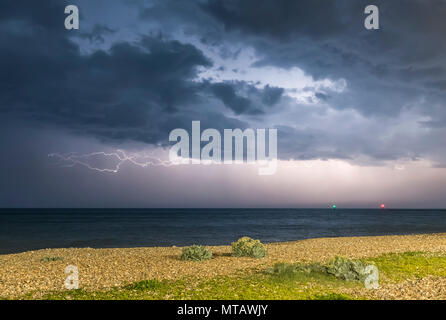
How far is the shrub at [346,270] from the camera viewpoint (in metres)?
12.9

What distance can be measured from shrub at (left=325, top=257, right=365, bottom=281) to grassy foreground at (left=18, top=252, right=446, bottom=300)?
0.78ft

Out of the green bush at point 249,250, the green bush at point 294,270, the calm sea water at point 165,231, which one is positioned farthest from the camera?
the calm sea water at point 165,231

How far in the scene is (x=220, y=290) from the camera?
37.1 ft

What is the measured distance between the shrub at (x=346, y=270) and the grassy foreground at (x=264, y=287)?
0.24 m

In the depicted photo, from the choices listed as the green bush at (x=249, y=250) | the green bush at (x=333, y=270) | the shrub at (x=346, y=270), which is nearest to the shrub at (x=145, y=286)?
the green bush at (x=333, y=270)

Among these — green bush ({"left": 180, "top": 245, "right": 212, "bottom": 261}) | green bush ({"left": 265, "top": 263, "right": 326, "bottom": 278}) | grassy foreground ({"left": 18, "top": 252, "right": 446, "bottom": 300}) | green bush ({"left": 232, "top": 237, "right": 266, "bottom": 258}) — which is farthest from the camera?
green bush ({"left": 232, "top": 237, "right": 266, "bottom": 258})

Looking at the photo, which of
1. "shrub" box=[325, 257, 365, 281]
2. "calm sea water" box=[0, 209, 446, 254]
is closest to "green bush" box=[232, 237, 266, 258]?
"shrub" box=[325, 257, 365, 281]

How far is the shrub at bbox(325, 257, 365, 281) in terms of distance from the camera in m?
12.9

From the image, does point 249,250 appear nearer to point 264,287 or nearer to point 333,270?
point 333,270

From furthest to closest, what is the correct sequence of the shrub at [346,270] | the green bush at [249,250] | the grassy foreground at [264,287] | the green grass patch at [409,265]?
the green bush at [249,250] → the green grass patch at [409,265] → the shrub at [346,270] → the grassy foreground at [264,287]

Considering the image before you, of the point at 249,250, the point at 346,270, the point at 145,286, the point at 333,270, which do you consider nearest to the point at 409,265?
the point at 346,270

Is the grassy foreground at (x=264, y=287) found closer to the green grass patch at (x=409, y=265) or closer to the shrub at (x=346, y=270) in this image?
the green grass patch at (x=409, y=265)

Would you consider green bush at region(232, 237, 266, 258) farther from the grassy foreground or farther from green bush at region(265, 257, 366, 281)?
green bush at region(265, 257, 366, 281)
